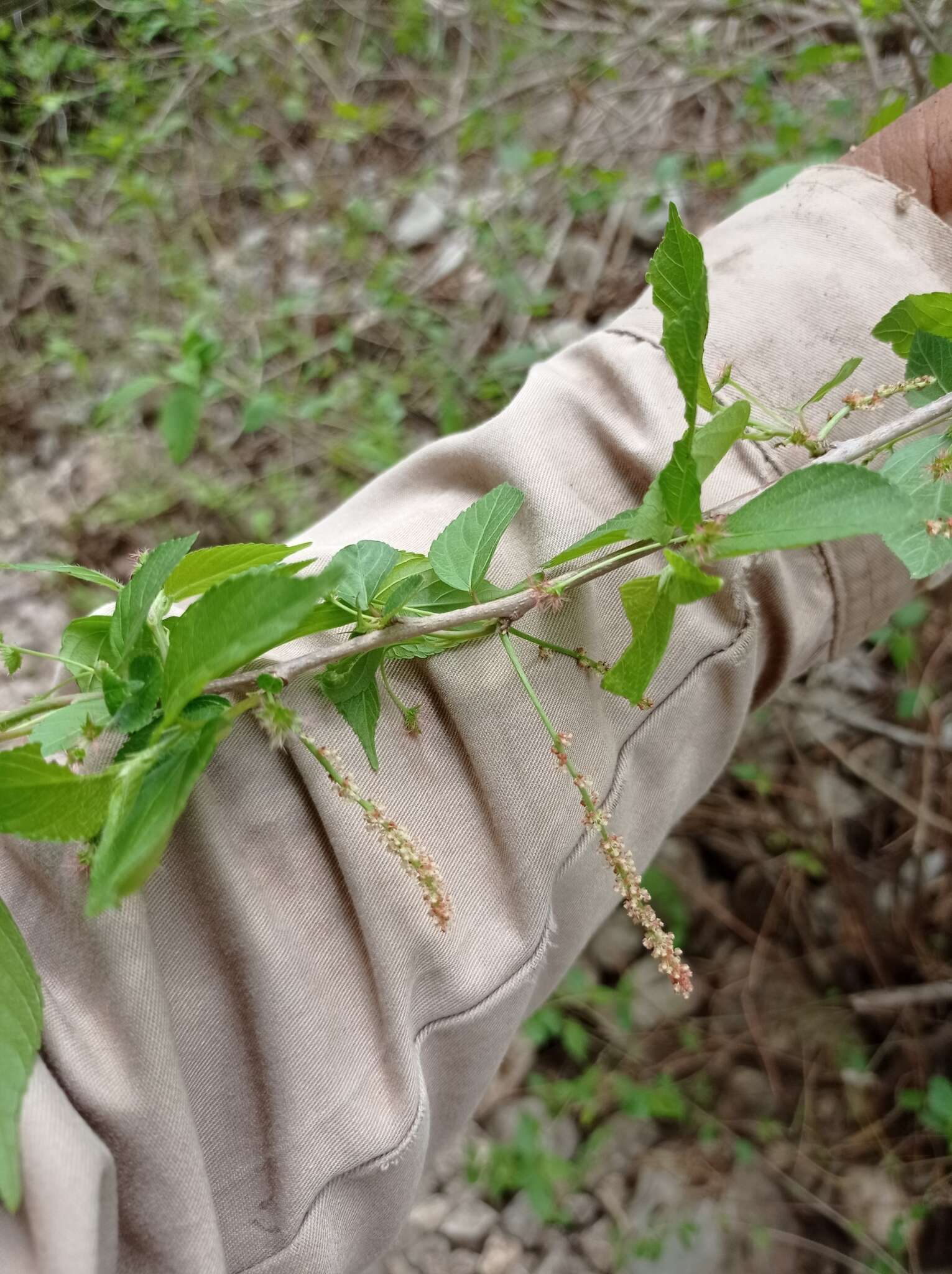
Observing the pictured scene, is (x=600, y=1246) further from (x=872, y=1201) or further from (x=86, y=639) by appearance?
(x=86, y=639)

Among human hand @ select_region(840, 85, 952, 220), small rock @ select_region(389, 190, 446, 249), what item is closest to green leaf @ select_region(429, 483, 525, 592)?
human hand @ select_region(840, 85, 952, 220)

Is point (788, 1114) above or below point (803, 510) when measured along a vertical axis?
below

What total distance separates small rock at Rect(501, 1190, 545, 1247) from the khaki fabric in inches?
32.4

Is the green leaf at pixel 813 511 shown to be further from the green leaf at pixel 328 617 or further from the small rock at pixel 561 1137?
the small rock at pixel 561 1137

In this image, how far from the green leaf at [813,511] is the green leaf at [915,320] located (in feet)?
0.62

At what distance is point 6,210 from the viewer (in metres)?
2.29

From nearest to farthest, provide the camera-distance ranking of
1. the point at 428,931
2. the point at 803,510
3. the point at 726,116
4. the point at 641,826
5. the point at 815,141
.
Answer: the point at 803,510
the point at 428,931
the point at 641,826
the point at 815,141
the point at 726,116

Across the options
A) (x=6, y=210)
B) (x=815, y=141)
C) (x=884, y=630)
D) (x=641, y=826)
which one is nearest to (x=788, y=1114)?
(x=884, y=630)

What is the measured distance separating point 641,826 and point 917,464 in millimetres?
379

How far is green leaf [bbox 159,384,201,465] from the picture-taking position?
4.83 feet

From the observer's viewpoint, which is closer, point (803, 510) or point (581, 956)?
point (803, 510)

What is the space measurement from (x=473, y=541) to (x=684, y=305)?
19 cm

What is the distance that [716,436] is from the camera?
1.59 ft

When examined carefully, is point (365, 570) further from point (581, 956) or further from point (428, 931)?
point (581, 956)
